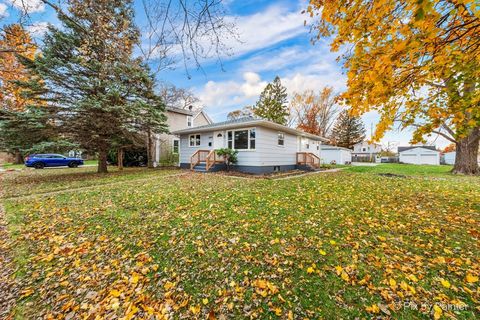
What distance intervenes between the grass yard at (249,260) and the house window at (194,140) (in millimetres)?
10262

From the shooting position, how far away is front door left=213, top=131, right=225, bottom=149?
1363 centimetres

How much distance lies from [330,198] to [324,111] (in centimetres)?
3134

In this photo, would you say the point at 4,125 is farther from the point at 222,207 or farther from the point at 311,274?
the point at 311,274

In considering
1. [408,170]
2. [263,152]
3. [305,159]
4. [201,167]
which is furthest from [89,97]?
[408,170]

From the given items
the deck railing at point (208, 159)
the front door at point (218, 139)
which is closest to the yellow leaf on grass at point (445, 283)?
the deck railing at point (208, 159)

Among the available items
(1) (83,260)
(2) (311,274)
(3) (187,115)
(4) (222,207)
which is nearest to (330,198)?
(4) (222,207)

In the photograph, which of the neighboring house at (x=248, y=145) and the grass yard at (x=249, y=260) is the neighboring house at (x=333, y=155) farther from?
the grass yard at (x=249, y=260)

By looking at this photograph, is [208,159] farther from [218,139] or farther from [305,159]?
[305,159]

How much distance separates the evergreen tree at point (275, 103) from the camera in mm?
31672

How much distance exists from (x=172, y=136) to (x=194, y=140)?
19.6ft

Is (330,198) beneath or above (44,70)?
beneath

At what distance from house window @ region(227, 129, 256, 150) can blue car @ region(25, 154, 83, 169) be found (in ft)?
54.5

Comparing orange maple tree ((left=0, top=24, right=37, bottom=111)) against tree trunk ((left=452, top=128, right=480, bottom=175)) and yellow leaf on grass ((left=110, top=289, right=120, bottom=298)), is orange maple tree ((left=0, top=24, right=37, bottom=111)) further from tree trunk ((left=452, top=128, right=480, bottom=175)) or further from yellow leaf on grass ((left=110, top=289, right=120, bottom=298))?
tree trunk ((left=452, top=128, right=480, bottom=175))

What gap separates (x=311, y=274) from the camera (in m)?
2.52
